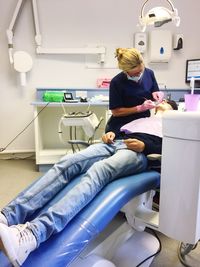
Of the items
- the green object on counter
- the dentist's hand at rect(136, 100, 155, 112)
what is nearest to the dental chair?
the dentist's hand at rect(136, 100, 155, 112)

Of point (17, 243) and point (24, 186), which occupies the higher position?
point (17, 243)

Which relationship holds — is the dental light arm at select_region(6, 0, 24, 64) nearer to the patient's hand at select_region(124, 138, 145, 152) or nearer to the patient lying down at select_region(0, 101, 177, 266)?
the patient lying down at select_region(0, 101, 177, 266)

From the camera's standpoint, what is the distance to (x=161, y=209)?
1.11m

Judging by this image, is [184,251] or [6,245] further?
[184,251]

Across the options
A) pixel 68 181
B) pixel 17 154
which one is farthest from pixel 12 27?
pixel 68 181

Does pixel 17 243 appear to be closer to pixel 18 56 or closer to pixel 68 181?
pixel 68 181

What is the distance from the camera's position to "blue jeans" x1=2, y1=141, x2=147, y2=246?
0.98 meters

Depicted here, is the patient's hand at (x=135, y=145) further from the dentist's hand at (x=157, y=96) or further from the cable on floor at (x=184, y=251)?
the cable on floor at (x=184, y=251)

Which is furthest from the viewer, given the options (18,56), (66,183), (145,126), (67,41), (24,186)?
(67,41)

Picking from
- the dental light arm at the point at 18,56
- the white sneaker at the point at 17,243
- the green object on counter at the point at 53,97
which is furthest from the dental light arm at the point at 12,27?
the white sneaker at the point at 17,243

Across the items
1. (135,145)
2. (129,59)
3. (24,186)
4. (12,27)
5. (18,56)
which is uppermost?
(12,27)

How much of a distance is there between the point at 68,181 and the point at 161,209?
50cm

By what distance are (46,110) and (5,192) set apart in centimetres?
134

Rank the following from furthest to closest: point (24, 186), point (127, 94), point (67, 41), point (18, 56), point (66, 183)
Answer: point (67, 41) → point (18, 56) → point (24, 186) → point (127, 94) → point (66, 183)
